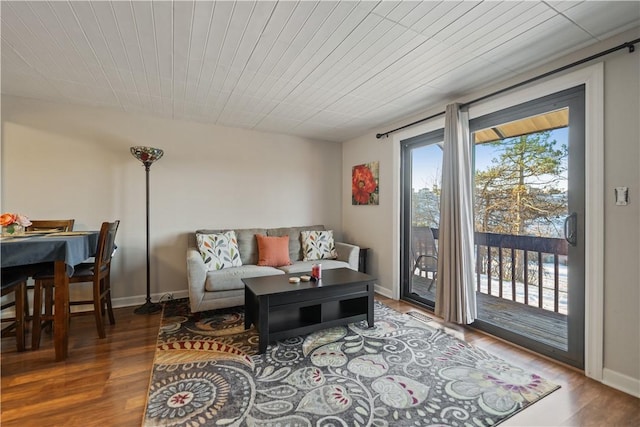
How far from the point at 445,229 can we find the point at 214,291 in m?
2.41

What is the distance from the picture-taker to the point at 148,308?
123 inches

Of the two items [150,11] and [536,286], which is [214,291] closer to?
[150,11]

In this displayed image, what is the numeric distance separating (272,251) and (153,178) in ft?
5.64

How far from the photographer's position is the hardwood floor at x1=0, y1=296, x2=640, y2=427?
4.98ft

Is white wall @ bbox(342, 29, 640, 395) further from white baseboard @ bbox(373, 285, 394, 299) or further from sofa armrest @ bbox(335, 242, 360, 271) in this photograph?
sofa armrest @ bbox(335, 242, 360, 271)

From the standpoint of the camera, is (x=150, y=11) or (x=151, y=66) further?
(x=151, y=66)

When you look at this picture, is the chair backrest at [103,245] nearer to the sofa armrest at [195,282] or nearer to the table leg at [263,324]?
the sofa armrest at [195,282]

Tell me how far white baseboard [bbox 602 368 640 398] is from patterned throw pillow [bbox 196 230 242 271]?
330 cm

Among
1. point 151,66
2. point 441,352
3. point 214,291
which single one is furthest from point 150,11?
point 441,352

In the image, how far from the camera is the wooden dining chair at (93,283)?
2.19 m

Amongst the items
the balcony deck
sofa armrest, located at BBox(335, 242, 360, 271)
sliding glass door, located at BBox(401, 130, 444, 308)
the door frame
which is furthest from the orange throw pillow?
the door frame

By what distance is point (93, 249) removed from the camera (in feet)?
8.37

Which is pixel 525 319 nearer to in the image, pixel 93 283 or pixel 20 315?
pixel 93 283

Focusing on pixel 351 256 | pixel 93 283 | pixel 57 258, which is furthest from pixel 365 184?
pixel 57 258
